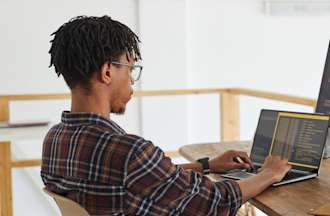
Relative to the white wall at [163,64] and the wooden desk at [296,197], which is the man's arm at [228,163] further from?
the white wall at [163,64]

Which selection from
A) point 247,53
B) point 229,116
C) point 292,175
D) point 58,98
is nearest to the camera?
point 292,175

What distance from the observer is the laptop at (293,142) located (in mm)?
1572

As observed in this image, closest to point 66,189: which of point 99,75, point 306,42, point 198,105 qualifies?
point 99,75

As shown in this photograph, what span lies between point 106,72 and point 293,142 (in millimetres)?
672

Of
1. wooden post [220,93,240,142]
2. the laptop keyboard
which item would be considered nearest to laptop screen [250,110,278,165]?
the laptop keyboard

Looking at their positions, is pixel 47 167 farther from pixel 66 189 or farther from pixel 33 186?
pixel 33 186

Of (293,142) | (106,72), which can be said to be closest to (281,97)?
(293,142)

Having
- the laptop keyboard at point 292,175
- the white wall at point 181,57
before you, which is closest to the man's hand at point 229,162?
the laptop keyboard at point 292,175

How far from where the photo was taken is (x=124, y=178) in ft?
3.75

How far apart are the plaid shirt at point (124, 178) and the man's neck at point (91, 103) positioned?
3 cm

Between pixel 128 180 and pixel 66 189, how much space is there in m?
0.19

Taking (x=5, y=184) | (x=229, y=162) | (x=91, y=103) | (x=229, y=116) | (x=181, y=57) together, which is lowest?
(x=5, y=184)

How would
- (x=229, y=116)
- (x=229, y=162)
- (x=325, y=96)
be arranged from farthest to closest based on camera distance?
→ (x=229, y=116), (x=325, y=96), (x=229, y=162)

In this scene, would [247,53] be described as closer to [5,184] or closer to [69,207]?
[5,184]
